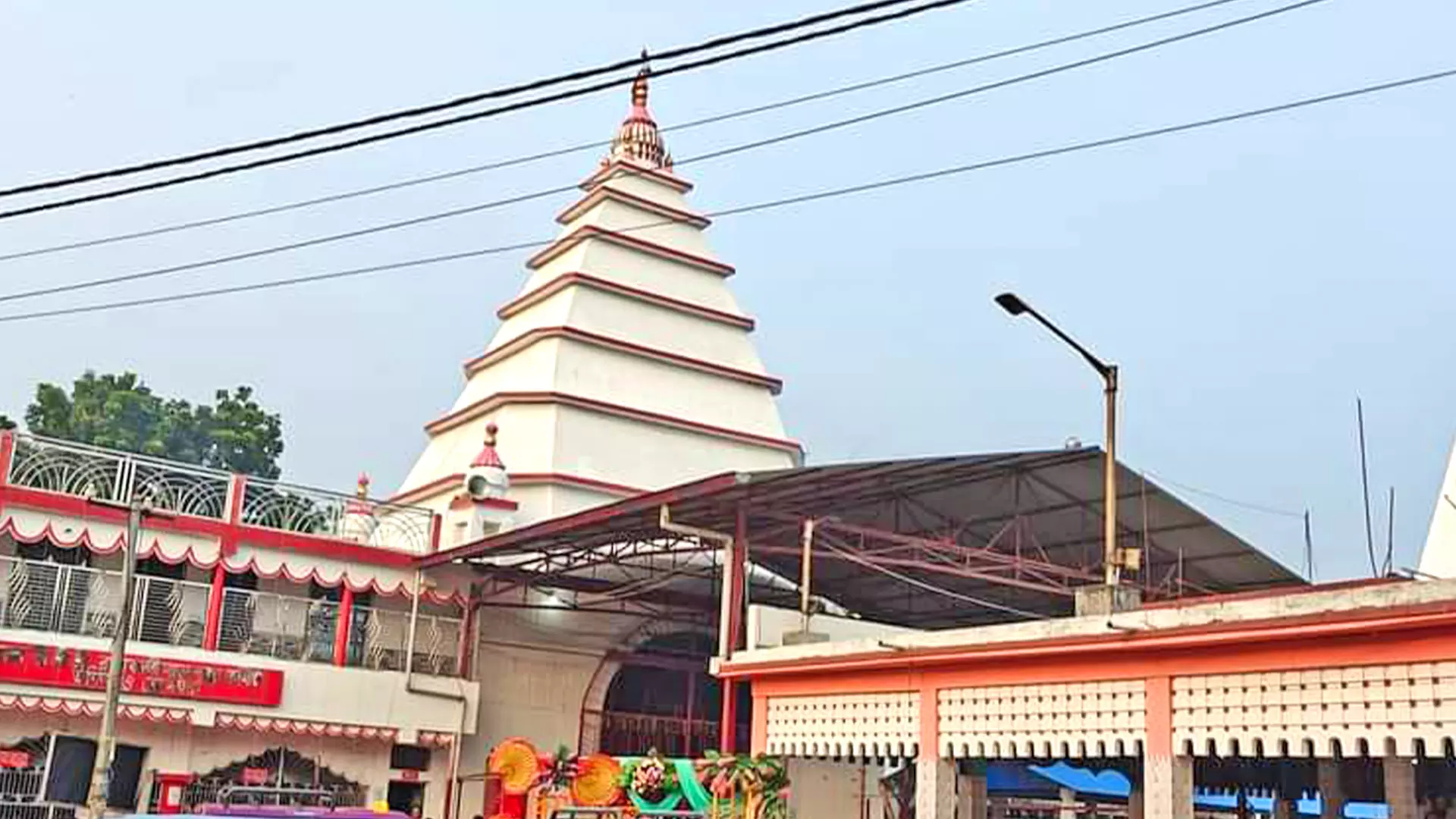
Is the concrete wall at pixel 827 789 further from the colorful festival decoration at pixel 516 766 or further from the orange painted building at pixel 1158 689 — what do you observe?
the colorful festival decoration at pixel 516 766

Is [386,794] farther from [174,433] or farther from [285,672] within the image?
[174,433]

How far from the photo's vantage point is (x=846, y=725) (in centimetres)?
1473

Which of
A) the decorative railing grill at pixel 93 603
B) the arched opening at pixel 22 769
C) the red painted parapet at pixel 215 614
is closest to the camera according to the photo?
the arched opening at pixel 22 769

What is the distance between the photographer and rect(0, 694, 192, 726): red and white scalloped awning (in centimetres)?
2125

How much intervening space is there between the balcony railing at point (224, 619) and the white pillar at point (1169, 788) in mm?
15967

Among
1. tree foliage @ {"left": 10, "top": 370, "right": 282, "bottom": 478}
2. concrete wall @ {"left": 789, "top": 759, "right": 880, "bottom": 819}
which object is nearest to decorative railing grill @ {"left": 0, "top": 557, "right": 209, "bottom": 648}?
concrete wall @ {"left": 789, "top": 759, "right": 880, "bottom": 819}

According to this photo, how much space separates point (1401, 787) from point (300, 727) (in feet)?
56.1

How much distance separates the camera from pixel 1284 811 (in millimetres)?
20266

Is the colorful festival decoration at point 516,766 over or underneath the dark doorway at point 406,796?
over

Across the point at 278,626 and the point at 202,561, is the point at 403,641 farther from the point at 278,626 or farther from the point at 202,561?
the point at 202,561

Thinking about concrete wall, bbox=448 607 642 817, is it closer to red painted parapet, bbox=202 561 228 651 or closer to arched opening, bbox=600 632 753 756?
arched opening, bbox=600 632 753 756

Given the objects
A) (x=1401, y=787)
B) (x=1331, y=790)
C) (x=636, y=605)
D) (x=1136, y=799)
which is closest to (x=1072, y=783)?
(x=1136, y=799)

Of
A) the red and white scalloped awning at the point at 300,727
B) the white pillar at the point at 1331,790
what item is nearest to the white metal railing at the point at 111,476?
the red and white scalloped awning at the point at 300,727

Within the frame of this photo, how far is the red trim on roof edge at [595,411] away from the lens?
2892 centimetres
